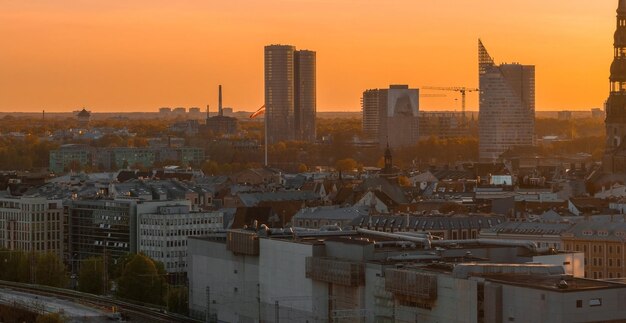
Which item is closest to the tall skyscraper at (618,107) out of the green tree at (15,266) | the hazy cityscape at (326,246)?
the hazy cityscape at (326,246)

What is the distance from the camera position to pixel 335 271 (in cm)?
4878

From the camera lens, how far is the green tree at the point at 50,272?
73.4 m

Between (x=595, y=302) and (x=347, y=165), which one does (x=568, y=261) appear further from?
(x=347, y=165)

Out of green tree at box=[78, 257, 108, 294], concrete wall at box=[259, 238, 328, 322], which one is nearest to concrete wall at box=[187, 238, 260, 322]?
concrete wall at box=[259, 238, 328, 322]

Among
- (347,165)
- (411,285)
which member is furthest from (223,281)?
(347,165)

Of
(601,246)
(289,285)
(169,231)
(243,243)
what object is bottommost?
(289,285)

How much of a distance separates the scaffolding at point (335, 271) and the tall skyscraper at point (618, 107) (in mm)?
55444

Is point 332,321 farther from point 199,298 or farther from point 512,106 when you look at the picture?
point 512,106

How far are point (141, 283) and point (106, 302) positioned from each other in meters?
4.25

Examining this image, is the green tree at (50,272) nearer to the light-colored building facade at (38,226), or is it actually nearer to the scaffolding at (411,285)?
the light-colored building facade at (38,226)

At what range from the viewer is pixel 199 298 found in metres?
59.0

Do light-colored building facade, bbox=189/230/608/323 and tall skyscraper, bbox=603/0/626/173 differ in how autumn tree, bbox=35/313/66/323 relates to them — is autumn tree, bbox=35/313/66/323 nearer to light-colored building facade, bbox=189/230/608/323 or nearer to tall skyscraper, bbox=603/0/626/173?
light-colored building facade, bbox=189/230/608/323

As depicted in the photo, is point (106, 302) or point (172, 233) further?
point (172, 233)

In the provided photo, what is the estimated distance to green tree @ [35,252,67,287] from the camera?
7338 centimetres
